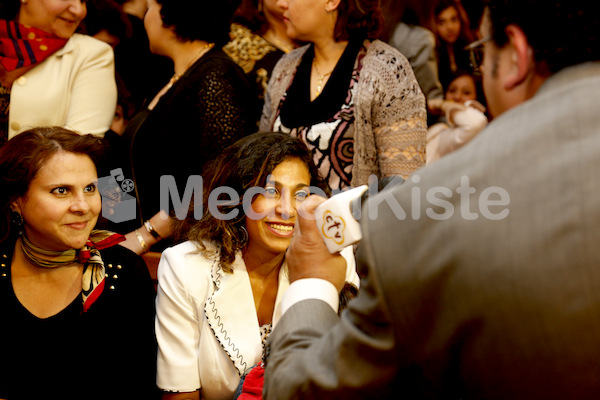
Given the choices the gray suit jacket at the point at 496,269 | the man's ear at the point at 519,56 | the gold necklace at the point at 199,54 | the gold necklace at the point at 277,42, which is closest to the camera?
the gray suit jacket at the point at 496,269

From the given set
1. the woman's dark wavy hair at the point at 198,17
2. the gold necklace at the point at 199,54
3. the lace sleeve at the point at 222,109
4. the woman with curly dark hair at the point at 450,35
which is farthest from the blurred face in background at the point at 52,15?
the woman with curly dark hair at the point at 450,35

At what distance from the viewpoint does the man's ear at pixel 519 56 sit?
0.96m

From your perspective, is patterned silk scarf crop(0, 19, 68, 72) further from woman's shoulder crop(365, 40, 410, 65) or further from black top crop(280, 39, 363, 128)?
woman's shoulder crop(365, 40, 410, 65)

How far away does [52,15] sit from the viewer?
2.67 metres

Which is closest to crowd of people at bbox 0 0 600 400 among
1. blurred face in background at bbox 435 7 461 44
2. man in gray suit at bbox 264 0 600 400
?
man in gray suit at bbox 264 0 600 400

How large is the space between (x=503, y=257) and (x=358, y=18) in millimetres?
1799

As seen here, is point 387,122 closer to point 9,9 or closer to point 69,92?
point 69,92

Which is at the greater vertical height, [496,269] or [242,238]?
[496,269]

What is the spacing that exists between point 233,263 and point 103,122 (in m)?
0.95

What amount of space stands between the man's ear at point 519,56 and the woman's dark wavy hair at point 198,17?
1.87 metres

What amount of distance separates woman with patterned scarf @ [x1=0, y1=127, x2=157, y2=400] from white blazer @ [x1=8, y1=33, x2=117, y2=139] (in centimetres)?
43

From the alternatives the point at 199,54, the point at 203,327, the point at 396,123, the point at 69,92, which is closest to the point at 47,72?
the point at 69,92

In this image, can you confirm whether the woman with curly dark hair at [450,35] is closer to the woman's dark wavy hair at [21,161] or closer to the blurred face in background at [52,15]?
the blurred face in background at [52,15]

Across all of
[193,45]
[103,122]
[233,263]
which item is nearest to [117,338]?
→ [233,263]
